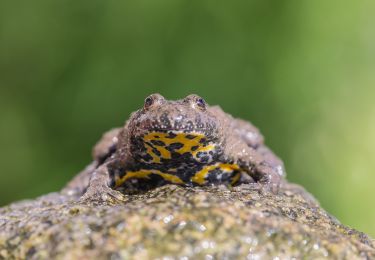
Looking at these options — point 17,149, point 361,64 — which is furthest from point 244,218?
point 17,149

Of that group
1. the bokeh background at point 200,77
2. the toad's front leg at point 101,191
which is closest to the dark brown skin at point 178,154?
the toad's front leg at point 101,191

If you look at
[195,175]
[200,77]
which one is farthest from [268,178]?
[200,77]

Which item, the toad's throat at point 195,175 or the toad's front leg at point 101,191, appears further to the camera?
the toad's throat at point 195,175

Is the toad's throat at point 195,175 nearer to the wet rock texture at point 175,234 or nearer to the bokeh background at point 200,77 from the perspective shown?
the wet rock texture at point 175,234

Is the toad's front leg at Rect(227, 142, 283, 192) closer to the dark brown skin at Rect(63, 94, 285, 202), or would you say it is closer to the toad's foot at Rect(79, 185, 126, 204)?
the dark brown skin at Rect(63, 94, 285, 202)

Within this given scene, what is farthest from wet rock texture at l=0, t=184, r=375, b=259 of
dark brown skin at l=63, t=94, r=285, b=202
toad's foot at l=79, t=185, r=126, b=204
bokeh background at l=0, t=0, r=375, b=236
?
bokeh background at l=0, t=0, r=375, b=236

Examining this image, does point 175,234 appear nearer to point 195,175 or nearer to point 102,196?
point 102,196

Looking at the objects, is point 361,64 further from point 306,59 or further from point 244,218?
point 244,218
